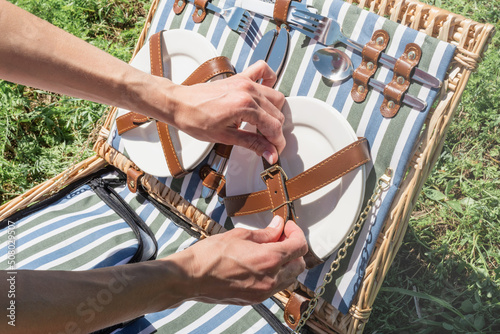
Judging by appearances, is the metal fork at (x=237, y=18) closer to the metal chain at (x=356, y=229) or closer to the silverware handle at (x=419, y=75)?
the silverware handle at (x=419, y=75)

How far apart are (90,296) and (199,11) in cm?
83

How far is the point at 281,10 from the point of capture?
1.07 meters

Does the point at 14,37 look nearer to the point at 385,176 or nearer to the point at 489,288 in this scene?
the point at 385,176

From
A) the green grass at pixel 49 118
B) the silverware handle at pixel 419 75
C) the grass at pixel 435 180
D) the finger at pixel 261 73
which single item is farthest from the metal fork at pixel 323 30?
the green grass at pixel 49 118

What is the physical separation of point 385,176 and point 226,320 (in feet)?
1.61

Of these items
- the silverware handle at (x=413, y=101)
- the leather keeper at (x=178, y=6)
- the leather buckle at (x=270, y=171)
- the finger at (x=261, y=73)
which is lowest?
the leather buckle at (x=270, y=171)

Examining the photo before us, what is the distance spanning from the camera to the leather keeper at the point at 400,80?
927mm

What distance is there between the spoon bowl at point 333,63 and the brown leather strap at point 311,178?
0.54 ft

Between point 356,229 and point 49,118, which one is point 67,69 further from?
point 49,118

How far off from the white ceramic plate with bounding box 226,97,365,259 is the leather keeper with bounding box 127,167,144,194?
1.14ft

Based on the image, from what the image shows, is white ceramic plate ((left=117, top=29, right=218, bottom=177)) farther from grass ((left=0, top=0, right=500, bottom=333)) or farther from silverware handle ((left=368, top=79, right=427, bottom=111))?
silverware handle ((left=368, top=79, right=427, bottom=111))

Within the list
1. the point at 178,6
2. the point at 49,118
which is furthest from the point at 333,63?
the point at 49,118

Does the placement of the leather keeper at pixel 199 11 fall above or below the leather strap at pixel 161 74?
above

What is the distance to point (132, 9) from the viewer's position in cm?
208
